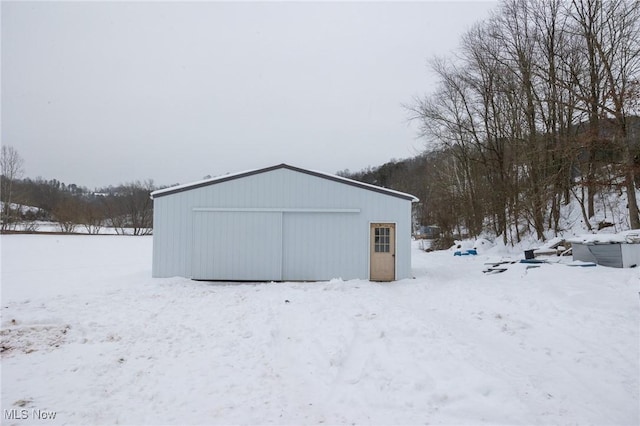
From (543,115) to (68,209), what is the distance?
47.5m

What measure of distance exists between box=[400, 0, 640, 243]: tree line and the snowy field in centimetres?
656

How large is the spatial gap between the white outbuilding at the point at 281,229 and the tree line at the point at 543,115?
7.54 metres

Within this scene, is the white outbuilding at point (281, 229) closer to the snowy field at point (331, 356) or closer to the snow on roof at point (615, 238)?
the snowy field at point (331, 356)

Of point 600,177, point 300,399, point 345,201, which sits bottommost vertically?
point 300,399

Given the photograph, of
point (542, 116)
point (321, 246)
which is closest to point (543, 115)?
point (542, 116)

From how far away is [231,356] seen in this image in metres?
4.61

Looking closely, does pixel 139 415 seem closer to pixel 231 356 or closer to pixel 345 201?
pixel 231 356

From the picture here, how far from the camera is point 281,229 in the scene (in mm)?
10695

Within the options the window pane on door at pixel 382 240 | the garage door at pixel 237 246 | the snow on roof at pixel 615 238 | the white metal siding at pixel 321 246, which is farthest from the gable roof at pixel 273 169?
the snow on roof at pixel 615 238

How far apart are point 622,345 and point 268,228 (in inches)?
332

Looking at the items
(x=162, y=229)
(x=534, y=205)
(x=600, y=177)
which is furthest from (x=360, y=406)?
(x=534, y=205)

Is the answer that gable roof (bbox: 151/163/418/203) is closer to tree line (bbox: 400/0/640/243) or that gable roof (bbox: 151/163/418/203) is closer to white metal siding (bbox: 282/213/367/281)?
white metal siding (bbox: 282/213/367/281)

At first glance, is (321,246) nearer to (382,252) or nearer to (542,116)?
(382,252)

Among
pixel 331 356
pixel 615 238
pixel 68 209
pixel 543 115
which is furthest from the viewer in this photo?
pixel 68 209
